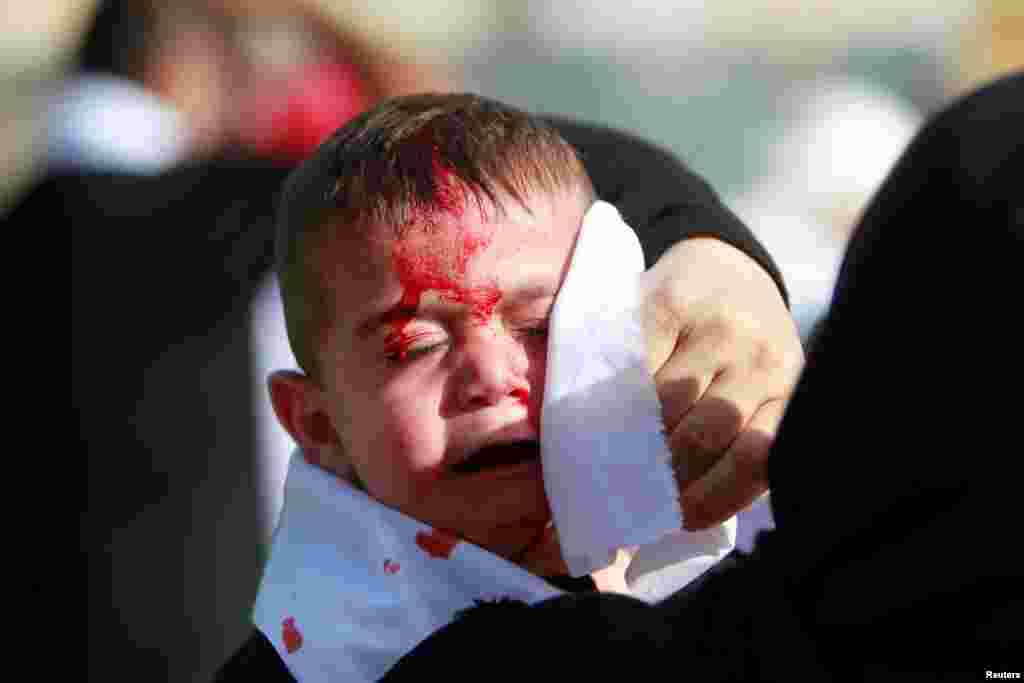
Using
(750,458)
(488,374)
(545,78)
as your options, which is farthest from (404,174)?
(545,78)

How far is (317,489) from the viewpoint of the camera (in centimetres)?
145

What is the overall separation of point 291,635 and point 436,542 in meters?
0.17

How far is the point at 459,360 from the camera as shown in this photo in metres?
1.32

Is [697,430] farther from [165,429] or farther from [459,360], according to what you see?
[165,429]

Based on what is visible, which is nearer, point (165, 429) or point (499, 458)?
point (499, 458)

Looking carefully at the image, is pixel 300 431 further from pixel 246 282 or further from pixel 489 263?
pixel 246 282

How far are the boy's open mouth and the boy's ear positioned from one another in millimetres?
236

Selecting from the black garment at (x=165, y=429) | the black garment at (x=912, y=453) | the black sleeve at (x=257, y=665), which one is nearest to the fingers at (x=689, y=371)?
the black garment at (x=912, y=453)

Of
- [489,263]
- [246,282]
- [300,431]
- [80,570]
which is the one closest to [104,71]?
[246,282]

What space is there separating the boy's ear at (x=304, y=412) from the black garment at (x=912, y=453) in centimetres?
70

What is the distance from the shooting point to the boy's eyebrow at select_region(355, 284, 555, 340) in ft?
4.39

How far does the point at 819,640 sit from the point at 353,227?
0.70 metres

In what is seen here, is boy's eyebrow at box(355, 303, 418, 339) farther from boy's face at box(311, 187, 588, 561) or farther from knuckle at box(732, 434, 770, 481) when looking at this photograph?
knuckle at box(732, 434, 770, 481)

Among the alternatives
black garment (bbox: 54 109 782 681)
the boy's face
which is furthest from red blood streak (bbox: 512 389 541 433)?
black garment (bbox: 54 109 782 681)
